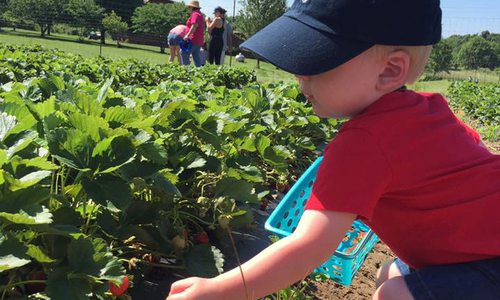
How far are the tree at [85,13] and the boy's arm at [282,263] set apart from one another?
165 ft

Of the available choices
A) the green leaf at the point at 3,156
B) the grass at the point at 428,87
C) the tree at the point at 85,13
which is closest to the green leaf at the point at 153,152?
the green leaf at the point at 3,156

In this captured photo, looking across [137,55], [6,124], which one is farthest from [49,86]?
[137,55]

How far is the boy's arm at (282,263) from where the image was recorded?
128 cm

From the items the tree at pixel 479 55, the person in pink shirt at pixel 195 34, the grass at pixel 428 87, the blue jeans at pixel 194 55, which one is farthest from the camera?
the tree at pixel 479 55

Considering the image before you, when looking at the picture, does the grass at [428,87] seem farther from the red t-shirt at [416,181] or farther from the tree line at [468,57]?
the tree line at [468,57]

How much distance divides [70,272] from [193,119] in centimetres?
118

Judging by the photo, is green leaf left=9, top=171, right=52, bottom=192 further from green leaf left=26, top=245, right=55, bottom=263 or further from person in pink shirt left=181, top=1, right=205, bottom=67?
person in pink shirt left=181, top=1, right=205, bottom=67

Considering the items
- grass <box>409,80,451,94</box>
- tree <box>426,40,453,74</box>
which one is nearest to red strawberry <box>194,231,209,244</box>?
grass <box>409,80,451,94</box>

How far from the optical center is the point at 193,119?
8.48 ft

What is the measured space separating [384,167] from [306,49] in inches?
14.4

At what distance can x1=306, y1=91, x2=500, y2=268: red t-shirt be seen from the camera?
1347mm

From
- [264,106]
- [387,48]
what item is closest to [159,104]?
[264,106]

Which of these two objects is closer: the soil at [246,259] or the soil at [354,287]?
the soil at [246,259]

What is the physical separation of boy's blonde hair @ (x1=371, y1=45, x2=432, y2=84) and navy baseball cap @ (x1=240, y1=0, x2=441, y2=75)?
31mm
